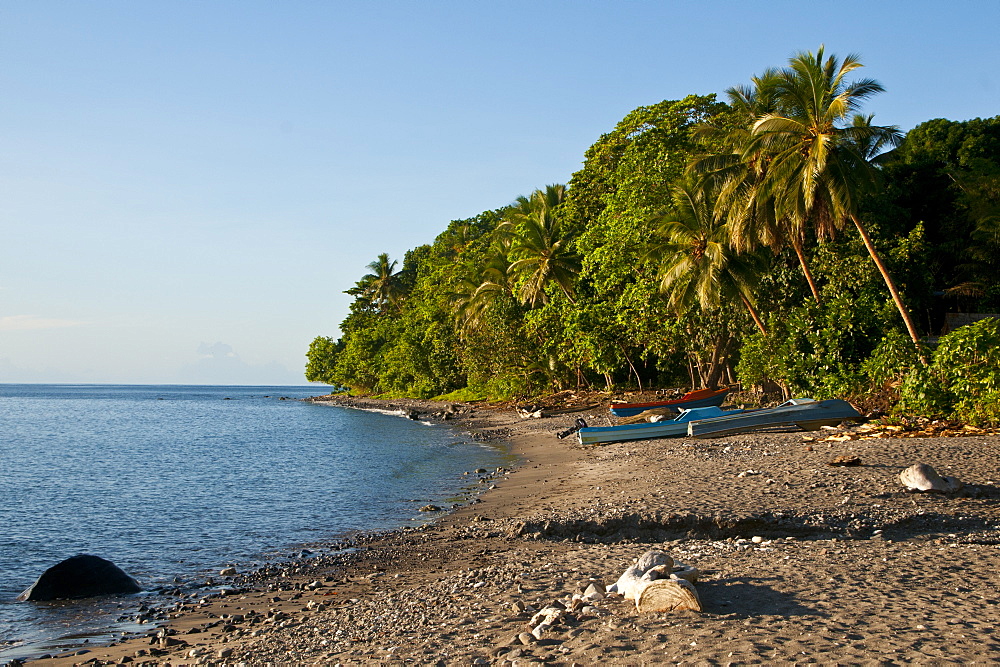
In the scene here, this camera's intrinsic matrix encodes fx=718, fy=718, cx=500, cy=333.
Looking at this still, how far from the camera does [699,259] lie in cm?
2448

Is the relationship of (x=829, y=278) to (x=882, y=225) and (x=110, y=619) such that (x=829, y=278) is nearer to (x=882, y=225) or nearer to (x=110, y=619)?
(x=882, y=225)

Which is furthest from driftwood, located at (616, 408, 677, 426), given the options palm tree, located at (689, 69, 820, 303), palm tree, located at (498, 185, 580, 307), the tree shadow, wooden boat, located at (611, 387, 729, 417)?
the tree shadow

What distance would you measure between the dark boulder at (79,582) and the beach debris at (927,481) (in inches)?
397

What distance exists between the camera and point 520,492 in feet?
46.9

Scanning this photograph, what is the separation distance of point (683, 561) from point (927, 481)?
4.79 m

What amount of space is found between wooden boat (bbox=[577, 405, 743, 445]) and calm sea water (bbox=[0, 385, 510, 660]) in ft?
8.54

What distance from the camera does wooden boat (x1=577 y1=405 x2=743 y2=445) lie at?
1941 centimetres

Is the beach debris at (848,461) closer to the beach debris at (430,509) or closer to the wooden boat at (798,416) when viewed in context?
the wooden boat at (798,416)

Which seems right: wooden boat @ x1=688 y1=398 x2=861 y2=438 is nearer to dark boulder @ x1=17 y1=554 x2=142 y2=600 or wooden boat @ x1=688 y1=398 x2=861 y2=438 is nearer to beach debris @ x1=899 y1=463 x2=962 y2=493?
beach debris @ x1=899 y1=463 x2=962 y2=493

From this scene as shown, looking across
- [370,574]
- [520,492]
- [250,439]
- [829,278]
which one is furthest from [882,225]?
[250,439]

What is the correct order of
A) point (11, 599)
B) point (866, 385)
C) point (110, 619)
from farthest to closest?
point (866, 385) → point (11, 599) → point (110, 619)

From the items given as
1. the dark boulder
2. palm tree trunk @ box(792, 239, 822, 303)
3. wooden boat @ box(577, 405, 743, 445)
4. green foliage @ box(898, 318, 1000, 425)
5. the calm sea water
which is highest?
palm tree trunk @ box(792, 239, 822, 303)

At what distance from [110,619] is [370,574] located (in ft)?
9.25

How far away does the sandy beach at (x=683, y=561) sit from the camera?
15.5ft
